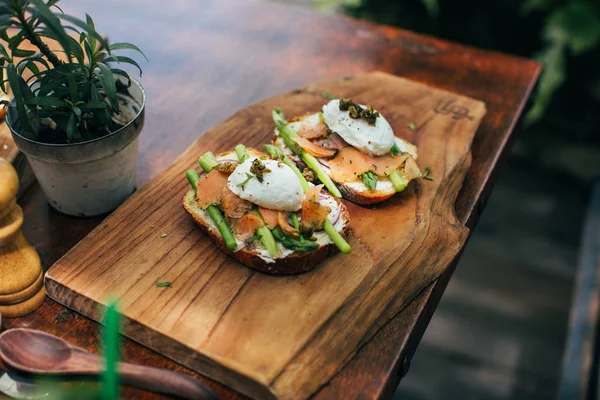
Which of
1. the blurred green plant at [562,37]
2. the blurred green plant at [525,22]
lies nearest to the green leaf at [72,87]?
the blurred green plant at [525,22]

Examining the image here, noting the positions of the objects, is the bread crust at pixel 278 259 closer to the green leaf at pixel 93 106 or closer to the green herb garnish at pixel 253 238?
the green herb garnish at pixel 253 238

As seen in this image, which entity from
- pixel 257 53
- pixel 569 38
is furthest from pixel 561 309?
pixel 257 53

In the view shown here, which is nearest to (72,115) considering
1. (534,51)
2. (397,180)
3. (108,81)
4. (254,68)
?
(108,81)

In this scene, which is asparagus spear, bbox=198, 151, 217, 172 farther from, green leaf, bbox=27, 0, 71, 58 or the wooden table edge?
the wooden table edge

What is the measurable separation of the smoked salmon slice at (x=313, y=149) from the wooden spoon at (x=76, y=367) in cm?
105

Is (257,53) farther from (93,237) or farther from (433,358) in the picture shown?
(433,358)

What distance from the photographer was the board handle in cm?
164

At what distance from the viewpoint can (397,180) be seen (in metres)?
2.27

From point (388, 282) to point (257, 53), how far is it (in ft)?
6.03

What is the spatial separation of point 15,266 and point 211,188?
67cm

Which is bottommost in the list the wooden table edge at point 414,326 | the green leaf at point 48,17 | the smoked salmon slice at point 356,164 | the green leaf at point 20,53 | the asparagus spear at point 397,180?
the wooden table edge at point 414,326

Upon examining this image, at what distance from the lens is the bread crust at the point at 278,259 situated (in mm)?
1889

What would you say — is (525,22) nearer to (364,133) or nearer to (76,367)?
(364,133)

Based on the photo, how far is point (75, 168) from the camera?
2.04 m
